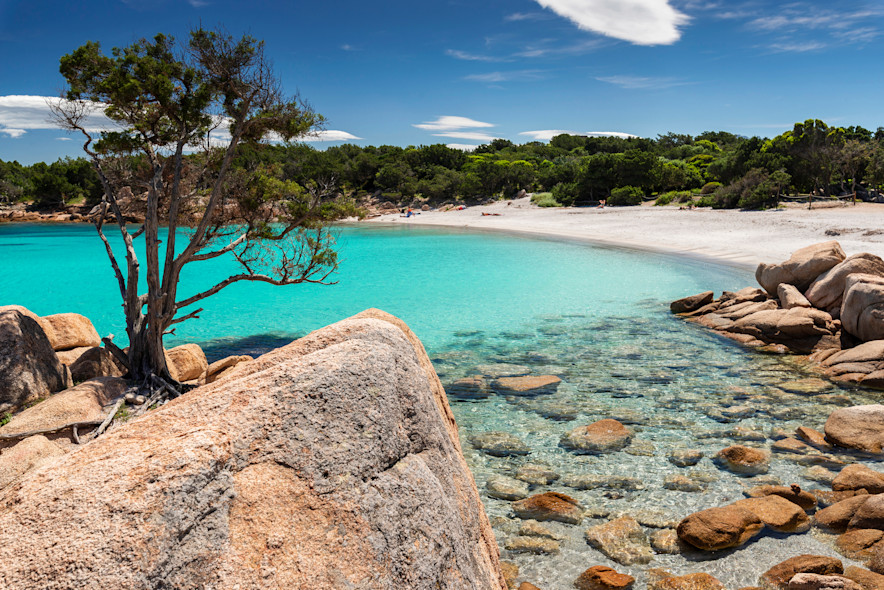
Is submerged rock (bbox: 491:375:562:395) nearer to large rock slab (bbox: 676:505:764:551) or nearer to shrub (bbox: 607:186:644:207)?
large rock slab (bbox: 676:505:764:551)

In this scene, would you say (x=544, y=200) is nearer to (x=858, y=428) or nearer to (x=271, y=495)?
(x=858, y=428)

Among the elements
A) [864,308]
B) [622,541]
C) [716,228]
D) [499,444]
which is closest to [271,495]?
[622,541]

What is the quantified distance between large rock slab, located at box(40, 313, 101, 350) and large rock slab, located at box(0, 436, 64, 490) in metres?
6.34

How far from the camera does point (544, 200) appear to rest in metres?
67.1

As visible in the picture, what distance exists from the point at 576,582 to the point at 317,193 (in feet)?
35.5

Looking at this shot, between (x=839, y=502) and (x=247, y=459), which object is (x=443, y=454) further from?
(x=839, y=502)

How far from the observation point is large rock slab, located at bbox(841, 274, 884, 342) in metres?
13.6

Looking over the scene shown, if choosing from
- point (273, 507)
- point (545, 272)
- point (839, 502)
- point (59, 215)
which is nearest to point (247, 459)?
point (273, 507)

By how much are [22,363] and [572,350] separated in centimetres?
→ 1286

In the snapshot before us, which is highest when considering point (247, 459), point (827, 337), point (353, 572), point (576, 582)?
point (247, 459)

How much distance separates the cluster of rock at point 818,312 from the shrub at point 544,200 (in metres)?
45.8

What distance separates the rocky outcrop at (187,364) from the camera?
13.5m

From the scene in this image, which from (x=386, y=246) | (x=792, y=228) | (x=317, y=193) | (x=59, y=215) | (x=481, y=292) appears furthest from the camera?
(x=59, y=215)

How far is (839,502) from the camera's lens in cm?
733
